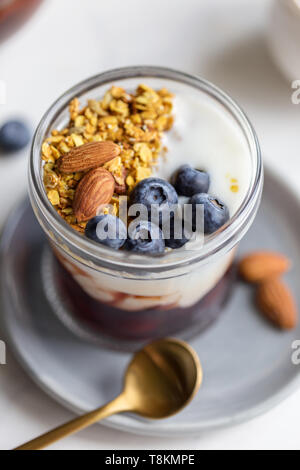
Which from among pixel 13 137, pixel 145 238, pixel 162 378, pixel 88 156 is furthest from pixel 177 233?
pixel 13 137

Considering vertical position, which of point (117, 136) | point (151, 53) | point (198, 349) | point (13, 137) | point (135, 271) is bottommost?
point (198, 349)

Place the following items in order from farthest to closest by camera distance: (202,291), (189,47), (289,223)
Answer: (189,47) → (289,223) → (202,291)

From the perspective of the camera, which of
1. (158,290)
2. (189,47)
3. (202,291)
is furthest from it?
(189,47)

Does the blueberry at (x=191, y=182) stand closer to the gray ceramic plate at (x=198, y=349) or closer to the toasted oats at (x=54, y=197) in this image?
the toasted oats at (x=54, y=197)

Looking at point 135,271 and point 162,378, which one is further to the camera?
point 162,378

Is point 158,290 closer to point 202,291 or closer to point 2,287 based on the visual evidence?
point 202,291

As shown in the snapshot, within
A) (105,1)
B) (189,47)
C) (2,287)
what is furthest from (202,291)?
(105,1)

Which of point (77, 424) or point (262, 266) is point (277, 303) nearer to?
point (262, 266)
